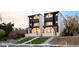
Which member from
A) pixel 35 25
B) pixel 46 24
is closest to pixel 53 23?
pixel 46 24

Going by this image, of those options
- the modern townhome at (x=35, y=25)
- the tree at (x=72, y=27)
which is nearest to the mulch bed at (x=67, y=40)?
the tree at (x=72, y=27)

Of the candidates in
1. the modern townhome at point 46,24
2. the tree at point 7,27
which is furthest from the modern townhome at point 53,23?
the tree at point 7,27

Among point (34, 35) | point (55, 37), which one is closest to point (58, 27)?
point (55, 37)

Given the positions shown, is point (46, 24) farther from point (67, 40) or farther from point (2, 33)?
point (2, 33)

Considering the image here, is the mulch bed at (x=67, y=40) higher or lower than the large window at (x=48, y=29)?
lower

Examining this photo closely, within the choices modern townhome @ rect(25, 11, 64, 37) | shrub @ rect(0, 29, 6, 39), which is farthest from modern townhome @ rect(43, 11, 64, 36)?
shrub @ rect(0, 29, 6, 39)

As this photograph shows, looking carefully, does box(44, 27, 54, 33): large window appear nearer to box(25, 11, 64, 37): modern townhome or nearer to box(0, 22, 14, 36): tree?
box(25, 11, 64, 37): modern townhome

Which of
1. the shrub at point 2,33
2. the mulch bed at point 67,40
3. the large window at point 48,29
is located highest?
the large window at point 48,29

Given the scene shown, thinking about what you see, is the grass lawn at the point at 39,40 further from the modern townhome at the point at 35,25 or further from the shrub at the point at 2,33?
the shrub at the point at 2,33
